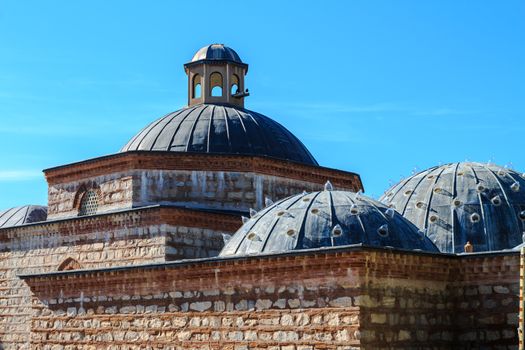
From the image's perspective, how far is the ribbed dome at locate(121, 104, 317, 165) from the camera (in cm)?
2245

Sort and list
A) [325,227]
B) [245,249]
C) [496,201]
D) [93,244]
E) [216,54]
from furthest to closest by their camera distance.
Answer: [216,54] < [93,244] < [496,201] < [245,249] < [325,227]

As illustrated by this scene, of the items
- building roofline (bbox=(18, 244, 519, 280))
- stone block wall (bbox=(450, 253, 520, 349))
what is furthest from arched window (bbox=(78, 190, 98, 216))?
stone block wall (bbox=(450, 253, 520, 349))

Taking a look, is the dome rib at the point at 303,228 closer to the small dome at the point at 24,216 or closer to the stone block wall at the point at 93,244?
the stone block wall at the point at 93,244

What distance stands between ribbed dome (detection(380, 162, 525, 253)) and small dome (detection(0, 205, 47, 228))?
14.0 m

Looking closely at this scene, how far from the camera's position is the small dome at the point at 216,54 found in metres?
25.4

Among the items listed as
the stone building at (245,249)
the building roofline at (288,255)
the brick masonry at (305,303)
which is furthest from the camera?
the stone building at (245,249)

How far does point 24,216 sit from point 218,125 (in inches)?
373

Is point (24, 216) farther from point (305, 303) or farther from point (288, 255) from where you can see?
point (305, 303)

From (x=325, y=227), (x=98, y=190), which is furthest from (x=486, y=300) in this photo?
(x=98, y=190)

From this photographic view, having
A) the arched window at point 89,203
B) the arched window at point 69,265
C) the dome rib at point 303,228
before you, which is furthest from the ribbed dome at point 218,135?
the dome rib at point 303,228

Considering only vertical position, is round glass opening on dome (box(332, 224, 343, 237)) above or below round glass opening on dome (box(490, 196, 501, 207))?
below

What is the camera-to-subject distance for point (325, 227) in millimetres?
15453

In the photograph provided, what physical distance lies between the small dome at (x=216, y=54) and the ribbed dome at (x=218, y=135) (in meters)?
1.86

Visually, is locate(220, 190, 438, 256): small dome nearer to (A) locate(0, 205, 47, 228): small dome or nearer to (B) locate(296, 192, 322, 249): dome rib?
(B) locate(296, 192, 322, 249): dome rib
